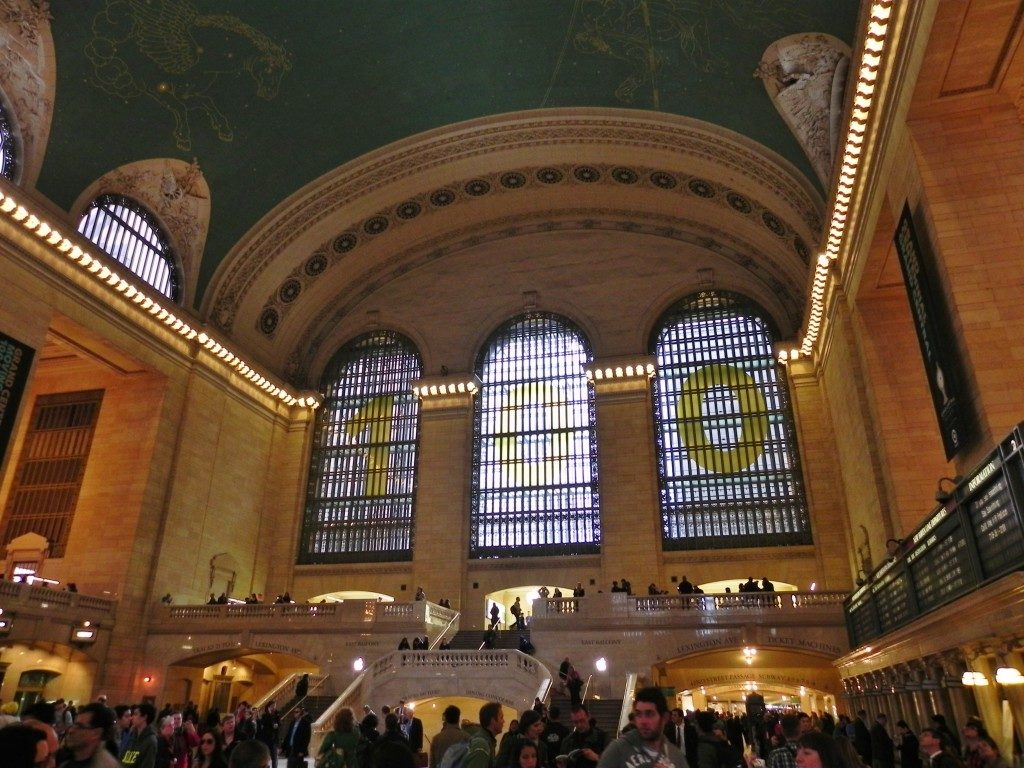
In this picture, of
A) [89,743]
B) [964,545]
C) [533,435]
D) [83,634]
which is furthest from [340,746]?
[533,435]

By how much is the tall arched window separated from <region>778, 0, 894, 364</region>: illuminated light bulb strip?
501 inches

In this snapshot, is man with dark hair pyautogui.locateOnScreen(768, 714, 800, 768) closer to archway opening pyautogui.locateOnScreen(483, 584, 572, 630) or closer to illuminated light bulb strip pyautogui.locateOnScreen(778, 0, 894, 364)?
illuminated light bulb strip pyautogui.locateOnScreen(778, 0, 894, 364)

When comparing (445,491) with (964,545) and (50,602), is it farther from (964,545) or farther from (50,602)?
(964,545)

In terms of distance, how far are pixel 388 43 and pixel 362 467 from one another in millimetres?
12617

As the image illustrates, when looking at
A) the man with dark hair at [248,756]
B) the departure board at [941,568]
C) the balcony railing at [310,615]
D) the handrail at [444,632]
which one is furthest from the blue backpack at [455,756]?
the balcony railing at [310,615]

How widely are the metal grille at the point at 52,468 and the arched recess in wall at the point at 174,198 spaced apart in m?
4.36

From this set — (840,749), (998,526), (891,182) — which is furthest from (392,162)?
(840,749)

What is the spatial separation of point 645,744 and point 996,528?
566cm

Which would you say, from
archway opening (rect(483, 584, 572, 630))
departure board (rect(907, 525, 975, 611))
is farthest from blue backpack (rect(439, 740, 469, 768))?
archway opening (rect(483, 584, 572, 630))

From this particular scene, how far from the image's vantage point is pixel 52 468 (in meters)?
20.7

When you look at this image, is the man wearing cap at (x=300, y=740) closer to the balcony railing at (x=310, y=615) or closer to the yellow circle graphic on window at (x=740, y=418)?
the balcony railing at (x=310, y=615)

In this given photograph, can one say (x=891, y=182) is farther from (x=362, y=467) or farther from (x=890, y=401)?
(x=362, y=467)

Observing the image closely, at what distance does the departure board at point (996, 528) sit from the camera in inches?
258

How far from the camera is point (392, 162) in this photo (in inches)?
877
